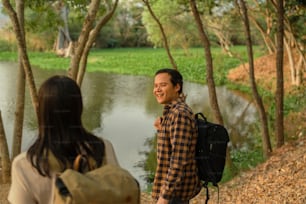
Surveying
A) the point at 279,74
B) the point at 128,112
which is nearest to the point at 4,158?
the point at 279,74

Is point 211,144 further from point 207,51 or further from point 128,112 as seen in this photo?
point 128,112

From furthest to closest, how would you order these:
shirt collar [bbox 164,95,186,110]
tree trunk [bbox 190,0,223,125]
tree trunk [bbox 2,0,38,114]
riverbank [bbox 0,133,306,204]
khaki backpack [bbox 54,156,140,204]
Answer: tree trunk [bbox 190,0,223,125] → tree trunk [bbox 2,0,38,114] → riverbank [bbox 0,133,306,204] → shirt collar [bbox 164,95,186,110] → khaki backpack [bbox 54,156,140,204]

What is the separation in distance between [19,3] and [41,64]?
84.5 ft

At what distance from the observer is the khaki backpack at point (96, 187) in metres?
1.64

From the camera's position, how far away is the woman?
1.74 meters

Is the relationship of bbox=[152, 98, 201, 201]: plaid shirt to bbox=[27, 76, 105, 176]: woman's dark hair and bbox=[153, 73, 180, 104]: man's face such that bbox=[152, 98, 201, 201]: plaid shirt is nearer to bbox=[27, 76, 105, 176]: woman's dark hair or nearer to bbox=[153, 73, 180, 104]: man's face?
bbox=[153, 73, 180, 104]: man's face

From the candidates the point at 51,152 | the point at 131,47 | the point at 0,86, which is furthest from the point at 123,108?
the point at 131,47

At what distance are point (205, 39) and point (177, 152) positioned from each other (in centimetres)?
560

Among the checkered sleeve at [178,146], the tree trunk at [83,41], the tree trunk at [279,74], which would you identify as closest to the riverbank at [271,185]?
the tree trunk at [279,74]

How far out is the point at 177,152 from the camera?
2.69 m

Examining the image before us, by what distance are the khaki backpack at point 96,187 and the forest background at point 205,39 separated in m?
5.00

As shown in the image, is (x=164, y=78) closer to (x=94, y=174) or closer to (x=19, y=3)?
(x=94, y=174)

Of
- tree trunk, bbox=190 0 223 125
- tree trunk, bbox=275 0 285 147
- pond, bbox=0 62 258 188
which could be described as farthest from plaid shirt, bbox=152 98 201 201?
tree trunk, bbox=275 0 285 147

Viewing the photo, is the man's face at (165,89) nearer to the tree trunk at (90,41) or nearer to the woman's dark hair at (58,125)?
the woman's dark hair at (58,125)
